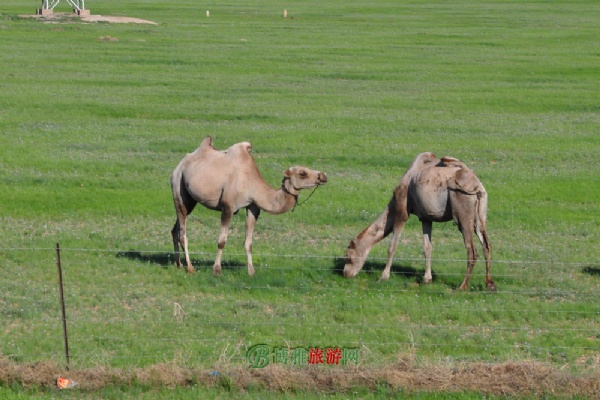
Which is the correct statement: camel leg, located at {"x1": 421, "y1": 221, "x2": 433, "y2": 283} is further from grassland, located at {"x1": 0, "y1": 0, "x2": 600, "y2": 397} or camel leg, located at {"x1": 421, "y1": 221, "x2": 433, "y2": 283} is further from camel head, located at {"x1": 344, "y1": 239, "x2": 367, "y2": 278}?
camel head, located at {"x1": 344, "y1": 239, "x2": 367, "y2": 278}

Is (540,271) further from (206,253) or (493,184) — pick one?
(493,184)

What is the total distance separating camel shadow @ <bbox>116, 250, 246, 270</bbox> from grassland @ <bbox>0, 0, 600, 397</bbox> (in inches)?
2.2

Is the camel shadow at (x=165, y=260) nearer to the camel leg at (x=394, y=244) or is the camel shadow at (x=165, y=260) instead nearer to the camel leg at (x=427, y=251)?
the camel leg at (x=394, y=244)

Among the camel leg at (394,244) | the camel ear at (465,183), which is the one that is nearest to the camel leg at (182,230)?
the camel leg at (394,244)

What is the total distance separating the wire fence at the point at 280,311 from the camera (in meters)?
13.3

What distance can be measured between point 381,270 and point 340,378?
556cm

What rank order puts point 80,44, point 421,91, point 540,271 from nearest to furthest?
point 540,271, point 421,91, point 80,44

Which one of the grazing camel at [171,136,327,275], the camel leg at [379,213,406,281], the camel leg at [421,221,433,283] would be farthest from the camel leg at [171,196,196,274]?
the camel leg at [421,221,433,283]

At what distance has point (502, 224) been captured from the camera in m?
21.5

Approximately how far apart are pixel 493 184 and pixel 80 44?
37.9m

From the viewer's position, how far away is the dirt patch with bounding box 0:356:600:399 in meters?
11.7

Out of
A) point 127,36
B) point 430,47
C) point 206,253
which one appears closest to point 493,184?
point 206,253

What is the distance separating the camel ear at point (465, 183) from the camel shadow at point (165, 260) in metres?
3.93

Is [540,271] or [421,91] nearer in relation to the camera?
[540,271]
